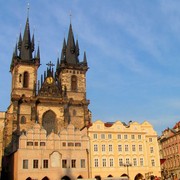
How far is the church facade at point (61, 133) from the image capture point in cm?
4409

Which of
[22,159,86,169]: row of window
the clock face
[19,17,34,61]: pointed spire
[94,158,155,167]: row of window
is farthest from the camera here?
[19,17,34,61]: pointed spire

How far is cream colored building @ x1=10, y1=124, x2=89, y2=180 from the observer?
4247cm

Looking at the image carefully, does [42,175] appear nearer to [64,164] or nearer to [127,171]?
[64,164]

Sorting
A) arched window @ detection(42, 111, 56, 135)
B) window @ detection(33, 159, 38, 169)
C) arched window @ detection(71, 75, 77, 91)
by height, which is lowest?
window @ detection(33, 159, 38, 169)

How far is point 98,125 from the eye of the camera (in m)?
49.4

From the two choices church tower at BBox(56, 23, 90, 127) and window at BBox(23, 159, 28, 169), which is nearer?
window at BBox(23, 159, 28, 169)

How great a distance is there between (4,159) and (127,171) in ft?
70.5

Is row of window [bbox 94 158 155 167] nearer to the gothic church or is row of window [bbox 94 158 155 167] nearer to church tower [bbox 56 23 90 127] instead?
the gothic church

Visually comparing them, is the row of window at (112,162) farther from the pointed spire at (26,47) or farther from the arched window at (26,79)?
the pointed spire at (26,47)

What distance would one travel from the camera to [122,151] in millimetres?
48781

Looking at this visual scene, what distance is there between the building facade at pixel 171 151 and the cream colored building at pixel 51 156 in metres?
19.7

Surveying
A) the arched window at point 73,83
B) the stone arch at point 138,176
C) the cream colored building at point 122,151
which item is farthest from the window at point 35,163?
the arched window at point 73,83

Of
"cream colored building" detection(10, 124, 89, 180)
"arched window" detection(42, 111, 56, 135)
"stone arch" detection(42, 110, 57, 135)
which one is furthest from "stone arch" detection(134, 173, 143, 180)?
"arched window" detection(42, 111, 56, 135)

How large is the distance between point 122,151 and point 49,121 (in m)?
17.1
